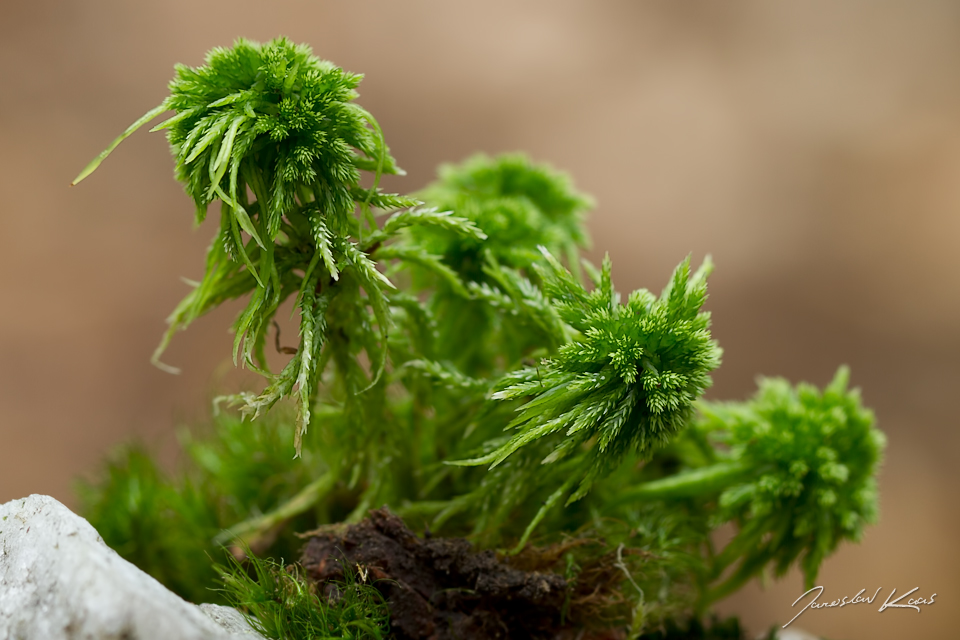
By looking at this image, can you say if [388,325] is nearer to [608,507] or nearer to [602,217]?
[608,507]

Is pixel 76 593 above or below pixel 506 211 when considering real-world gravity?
below

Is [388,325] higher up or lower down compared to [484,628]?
higher up

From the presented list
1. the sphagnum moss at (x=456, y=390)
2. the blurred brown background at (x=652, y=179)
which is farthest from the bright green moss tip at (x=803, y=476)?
the blurred brown background at (x=652, y=179)

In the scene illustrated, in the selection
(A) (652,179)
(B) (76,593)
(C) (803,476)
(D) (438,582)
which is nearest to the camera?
(B) (76,593)

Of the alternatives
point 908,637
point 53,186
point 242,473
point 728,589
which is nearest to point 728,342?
point 908,637

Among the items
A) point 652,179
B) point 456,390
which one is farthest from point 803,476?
point 652,179

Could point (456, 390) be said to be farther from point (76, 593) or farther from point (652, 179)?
point (652, 179)
